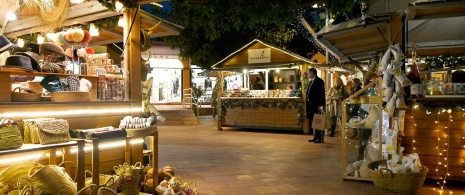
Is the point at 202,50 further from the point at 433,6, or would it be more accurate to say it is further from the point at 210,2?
the point at 433,6

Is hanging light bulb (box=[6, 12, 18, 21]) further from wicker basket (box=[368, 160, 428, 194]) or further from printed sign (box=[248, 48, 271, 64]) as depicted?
printed sign (box=[248, 48, 271, 64])

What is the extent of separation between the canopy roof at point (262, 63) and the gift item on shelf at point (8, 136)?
8736 mm

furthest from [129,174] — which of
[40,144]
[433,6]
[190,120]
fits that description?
[190,120]

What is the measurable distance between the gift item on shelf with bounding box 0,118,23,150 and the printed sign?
9.07m

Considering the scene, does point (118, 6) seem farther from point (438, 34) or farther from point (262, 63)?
point (262, 63)

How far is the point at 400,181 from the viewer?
4371 millimetres

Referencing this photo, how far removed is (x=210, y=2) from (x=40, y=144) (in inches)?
171

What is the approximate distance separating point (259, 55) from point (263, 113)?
1.88 m

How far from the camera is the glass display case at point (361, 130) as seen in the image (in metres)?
4.95

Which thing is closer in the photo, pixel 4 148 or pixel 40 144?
pixel 4 148

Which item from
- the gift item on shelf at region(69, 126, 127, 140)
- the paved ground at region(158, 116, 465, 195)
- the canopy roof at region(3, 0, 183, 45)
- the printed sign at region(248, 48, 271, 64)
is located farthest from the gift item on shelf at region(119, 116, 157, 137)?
the printed sign at region(248, 48, 271, 64)

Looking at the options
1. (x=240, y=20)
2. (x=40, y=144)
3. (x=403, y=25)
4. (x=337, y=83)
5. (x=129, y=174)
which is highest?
(x=240, y=20)

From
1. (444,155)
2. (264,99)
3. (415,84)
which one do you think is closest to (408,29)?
(415,84)

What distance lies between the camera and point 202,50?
15352 millimetres
